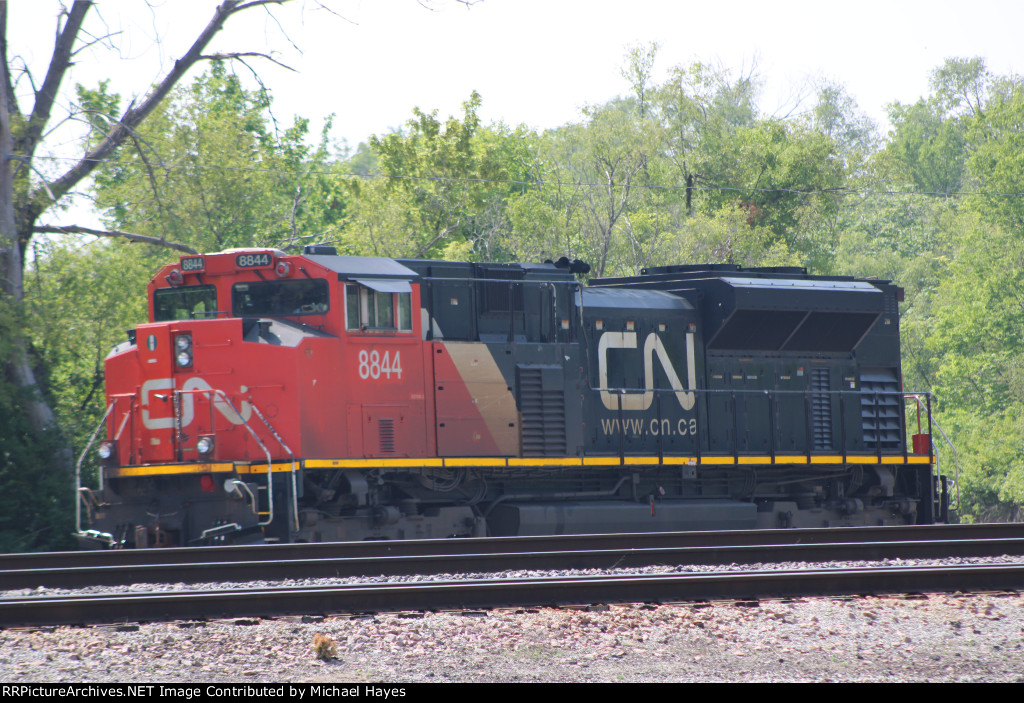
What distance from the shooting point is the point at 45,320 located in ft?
48.2

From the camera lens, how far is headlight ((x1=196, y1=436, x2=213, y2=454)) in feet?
35.5

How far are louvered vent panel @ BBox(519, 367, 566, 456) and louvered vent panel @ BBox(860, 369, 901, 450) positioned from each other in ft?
16.3

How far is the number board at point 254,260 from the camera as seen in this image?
11367 mm

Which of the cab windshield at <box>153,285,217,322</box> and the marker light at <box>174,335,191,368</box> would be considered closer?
the marker light at <box>174,335,191,368</box>

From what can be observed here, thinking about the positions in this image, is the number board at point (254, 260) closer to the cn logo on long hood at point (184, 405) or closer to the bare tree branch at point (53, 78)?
the cn logo on long hood at point (184, 405)

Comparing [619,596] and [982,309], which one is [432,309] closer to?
[619,596]

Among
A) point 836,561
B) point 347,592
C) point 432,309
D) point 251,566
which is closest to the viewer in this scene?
point 347,592

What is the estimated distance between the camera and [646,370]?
45.0 feet

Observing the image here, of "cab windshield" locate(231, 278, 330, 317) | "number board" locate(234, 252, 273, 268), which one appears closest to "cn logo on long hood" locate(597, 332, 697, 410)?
"cab windshield" locate(231, 278, 330, 317)

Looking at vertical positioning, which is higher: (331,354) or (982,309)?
(982,309)

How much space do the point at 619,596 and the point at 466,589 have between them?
1098 millimetres

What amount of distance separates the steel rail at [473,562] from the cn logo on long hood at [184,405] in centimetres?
235

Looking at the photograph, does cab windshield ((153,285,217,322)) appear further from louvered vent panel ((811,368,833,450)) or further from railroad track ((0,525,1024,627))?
louvered vent panel ((811,368,833,450))

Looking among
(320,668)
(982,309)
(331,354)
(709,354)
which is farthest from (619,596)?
(982,309)
